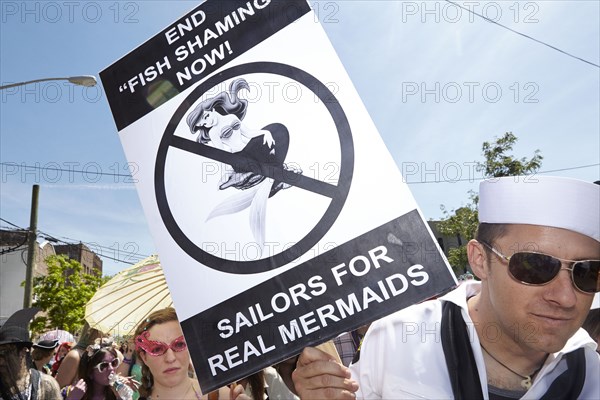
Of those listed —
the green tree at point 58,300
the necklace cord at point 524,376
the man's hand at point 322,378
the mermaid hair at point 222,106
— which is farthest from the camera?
the green tree at point 58,300

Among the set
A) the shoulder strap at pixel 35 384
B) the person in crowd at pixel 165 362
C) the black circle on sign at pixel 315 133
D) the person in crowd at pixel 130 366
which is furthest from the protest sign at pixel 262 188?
the person in crowd at pixel 130 366

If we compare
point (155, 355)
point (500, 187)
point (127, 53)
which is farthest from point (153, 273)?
point (500, 187)

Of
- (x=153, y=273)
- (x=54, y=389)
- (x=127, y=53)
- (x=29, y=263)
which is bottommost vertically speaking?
(x=54, y=389)

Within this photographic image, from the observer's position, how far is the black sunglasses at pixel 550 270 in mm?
1767

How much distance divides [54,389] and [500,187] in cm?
369

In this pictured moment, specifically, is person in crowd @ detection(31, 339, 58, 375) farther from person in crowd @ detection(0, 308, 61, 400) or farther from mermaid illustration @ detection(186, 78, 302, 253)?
mermaid illustration @ detection(186, 78, 302, 253)

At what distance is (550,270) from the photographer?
1781 millimetres

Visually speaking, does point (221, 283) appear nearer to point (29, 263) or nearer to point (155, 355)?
point (155, 355)

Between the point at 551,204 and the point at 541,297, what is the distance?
332 mm

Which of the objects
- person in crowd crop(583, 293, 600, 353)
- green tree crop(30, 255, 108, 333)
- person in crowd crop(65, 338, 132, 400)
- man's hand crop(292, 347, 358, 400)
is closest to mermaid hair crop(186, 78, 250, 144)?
man's hand crop(292, 347, 358, 400)

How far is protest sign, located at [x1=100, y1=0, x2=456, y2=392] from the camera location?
5.74ft

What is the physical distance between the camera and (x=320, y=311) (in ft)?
5.75

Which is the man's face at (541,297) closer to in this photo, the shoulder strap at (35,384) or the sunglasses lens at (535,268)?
the sunglasses lens at (535,268)

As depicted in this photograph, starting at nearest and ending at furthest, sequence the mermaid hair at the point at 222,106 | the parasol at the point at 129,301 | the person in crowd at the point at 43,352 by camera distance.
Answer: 1. the mermaid hair at the point at 222,106
2. the parasol at the point at 129,301
3. the person in crowd at the point at 43,352
